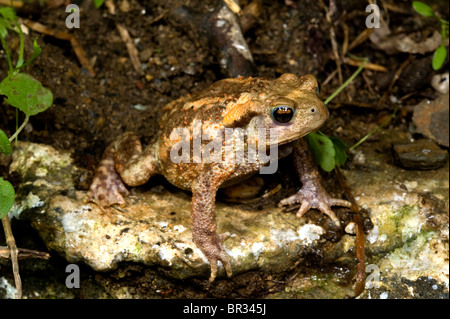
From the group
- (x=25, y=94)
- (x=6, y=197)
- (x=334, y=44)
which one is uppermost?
(x=334, y=44)

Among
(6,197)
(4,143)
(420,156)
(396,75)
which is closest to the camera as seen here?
(6,197)

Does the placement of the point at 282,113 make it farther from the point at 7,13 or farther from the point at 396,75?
the point at 7,13

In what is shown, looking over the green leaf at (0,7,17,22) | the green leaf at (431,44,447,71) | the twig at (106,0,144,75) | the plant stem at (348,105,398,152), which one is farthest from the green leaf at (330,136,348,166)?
the green leaf at (0,7,17,22)

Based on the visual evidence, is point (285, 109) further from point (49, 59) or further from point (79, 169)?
point (49, 59)

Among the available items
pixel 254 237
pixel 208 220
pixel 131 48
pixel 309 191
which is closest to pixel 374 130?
pixel 309 191


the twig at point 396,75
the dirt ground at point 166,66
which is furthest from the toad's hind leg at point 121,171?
the twig at point 396,75

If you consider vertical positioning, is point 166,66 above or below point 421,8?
below

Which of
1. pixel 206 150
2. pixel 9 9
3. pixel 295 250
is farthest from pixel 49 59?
pixel 295 250

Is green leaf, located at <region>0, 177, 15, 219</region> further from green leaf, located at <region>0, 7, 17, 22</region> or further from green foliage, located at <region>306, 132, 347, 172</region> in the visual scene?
green foliage, located at <region>306, 132, 347, 172</region>
